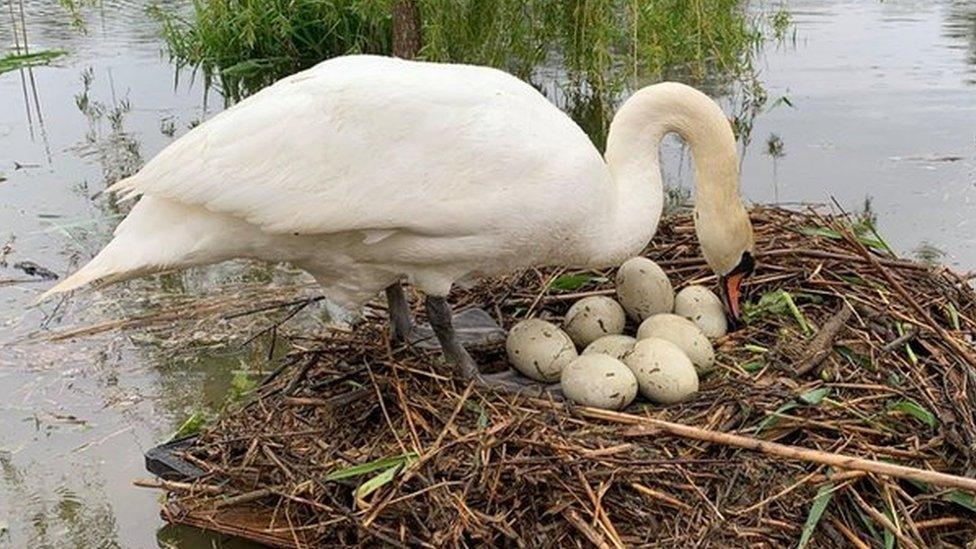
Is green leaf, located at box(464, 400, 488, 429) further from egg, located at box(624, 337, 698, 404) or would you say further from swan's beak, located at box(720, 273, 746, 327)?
swan's beak, located at box(720, 273, 746, 327)

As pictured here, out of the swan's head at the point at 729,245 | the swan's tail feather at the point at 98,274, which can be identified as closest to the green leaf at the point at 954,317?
the swan's head at the point at 729,245

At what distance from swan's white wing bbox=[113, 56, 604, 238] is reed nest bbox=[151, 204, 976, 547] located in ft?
1.85

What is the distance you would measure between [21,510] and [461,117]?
2068 millimetres

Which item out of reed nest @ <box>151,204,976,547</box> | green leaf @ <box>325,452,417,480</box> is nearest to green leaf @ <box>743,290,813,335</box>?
reed nest @ <box>151,204,976,547</box>

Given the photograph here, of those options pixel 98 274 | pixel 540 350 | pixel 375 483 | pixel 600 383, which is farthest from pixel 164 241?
pixel 600 383

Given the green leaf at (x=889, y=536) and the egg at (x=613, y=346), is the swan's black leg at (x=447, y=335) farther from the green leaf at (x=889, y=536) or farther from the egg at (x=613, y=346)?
the green leaf at (x=889, y=536)

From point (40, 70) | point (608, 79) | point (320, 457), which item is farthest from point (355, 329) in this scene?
point (40, 70)

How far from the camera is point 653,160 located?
4324 millimetres

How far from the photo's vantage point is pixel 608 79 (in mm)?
8891

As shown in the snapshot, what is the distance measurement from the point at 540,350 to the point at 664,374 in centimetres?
49

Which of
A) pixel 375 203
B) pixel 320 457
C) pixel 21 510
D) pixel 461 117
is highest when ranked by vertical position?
pixel 461 117

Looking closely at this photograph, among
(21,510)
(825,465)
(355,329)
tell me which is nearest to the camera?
(825,465)

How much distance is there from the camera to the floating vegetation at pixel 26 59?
10625 millimetres

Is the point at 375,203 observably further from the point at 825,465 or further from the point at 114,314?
the point at 114,314
